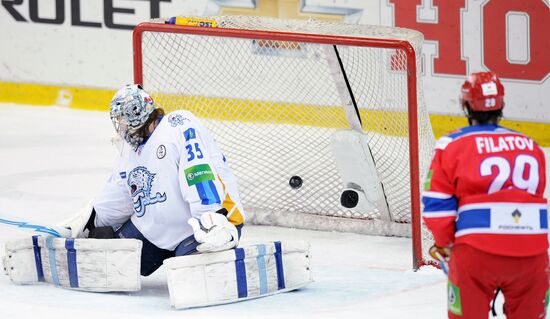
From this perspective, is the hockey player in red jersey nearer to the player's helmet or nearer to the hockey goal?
the player's helmet

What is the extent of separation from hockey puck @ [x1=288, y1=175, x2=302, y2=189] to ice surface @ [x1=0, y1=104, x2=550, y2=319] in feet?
0.73

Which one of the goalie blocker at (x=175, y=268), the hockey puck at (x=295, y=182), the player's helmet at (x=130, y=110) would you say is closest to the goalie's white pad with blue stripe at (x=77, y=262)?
the goalie blocker at (x=175, y=268)

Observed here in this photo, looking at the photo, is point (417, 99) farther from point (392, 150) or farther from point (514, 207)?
point (514, 207)

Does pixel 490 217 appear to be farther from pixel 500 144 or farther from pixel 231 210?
pixel 231 210

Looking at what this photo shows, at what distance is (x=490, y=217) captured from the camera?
3373mm

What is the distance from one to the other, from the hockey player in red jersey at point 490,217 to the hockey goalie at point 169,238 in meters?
1.14

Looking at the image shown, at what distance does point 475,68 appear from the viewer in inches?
295

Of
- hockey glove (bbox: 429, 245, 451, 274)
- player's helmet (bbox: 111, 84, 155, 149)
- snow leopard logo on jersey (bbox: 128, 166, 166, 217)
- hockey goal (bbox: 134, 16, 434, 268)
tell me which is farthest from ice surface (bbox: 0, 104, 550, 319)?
hockey glove (bbox: 429, 245, 451, 274)

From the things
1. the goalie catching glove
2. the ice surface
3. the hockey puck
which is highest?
the goalie catching glove

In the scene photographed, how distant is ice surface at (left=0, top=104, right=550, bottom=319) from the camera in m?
4.44

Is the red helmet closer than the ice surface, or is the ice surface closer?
the red helmet

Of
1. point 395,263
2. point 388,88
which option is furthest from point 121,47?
point 395,263

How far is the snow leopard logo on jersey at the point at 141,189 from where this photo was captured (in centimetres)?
456

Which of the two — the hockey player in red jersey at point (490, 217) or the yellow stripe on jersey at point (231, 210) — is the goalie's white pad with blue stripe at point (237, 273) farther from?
the hockey player in red jersey at point (490, 217)
